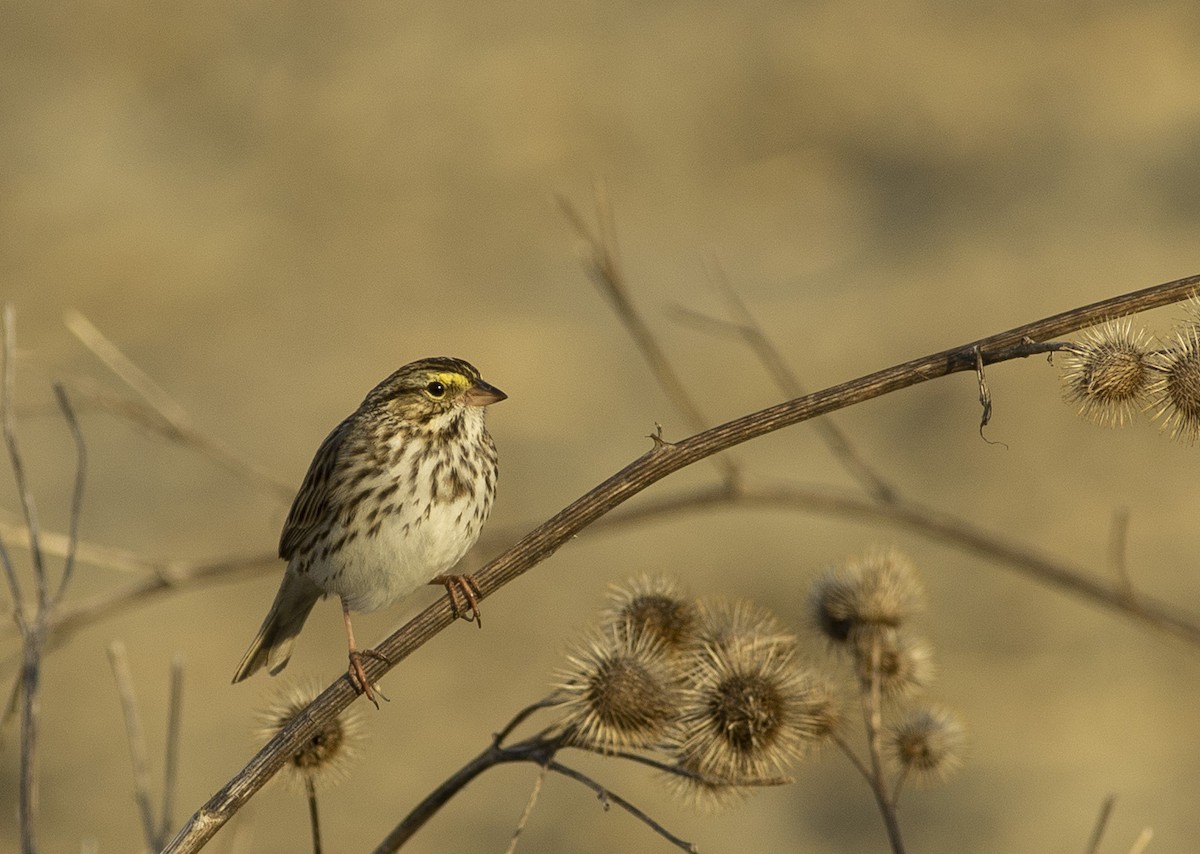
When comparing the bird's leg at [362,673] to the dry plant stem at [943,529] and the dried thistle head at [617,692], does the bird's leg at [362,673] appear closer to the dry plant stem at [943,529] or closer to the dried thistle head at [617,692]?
the dried thistle head at [617,692]

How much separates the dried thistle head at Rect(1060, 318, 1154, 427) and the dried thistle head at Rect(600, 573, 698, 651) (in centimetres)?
148

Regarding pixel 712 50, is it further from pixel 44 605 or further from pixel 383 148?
A: pixel 44 605

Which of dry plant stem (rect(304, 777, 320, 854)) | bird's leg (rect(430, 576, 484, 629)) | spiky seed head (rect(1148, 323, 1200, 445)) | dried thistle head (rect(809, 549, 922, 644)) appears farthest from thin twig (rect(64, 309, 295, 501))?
spiky seed head (rect(1148, 323, 1200, 445))

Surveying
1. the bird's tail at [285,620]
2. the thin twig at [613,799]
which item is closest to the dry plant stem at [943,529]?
the bird's tail at [285,620]

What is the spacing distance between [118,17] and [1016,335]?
20253 mm

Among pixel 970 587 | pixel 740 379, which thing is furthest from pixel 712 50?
pixel 970 587

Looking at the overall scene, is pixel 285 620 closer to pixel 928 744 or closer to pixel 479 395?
pixel 479 395

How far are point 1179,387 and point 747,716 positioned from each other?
1.54 m

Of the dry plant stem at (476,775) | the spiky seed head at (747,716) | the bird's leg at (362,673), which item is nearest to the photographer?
the dry plant stem at (476,775)

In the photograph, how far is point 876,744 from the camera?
4055mm

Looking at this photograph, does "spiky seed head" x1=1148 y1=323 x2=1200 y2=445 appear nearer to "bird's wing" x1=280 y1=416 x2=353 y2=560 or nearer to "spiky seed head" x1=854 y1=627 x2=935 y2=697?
"spiky seed head" x1=854 y1=627 x2=935 y2=697

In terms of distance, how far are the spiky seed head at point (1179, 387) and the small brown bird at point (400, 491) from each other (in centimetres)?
220

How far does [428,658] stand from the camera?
12.1 m

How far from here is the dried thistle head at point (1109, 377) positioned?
10.4 ft
